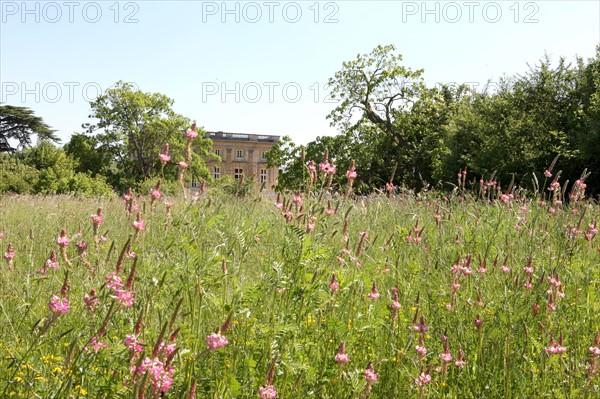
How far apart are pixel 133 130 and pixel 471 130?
113 ft

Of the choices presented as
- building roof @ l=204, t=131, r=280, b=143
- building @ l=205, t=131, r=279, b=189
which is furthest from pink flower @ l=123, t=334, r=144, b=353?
building roof @ l=204, t=131, r=280, b=143

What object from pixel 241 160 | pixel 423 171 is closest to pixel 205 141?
pixel 423 171

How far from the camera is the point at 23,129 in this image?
45.3 metres

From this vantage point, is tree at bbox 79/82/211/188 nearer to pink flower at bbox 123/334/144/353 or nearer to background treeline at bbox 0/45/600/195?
background treeline at bbox 0/45/600/195

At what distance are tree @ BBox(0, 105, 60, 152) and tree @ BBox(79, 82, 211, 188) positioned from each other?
17.6ft

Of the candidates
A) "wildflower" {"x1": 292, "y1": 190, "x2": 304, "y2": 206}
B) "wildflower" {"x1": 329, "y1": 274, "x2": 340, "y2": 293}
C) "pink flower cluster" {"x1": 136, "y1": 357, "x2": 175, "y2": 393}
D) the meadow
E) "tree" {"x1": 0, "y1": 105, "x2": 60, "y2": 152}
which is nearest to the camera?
"pink flower cluster" {"x1": 136, "y1": 357, "x2": 175, "y2": 393}

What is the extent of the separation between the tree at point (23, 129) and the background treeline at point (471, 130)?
2061 cm

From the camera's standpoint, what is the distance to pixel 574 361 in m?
2.65

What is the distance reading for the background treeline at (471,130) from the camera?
18.0 meters

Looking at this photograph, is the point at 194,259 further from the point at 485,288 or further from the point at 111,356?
the point at 485,288

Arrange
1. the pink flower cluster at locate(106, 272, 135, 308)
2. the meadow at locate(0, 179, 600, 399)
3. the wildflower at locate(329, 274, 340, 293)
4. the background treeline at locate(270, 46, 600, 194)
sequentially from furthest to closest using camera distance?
the background treeline at locate(270, 46, 600, 194)
the wildflower at locate(329, 274, 340, 293)
the meadow at locate(0, 179, 600, 399)
the pink flower cluster at locate(106, 272, 135, 308)

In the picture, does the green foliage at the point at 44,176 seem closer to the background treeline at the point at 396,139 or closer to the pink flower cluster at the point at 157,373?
the background treeline at the point at 396,139

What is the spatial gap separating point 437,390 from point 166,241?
1416 mm

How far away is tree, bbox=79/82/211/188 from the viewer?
50.0 meters
